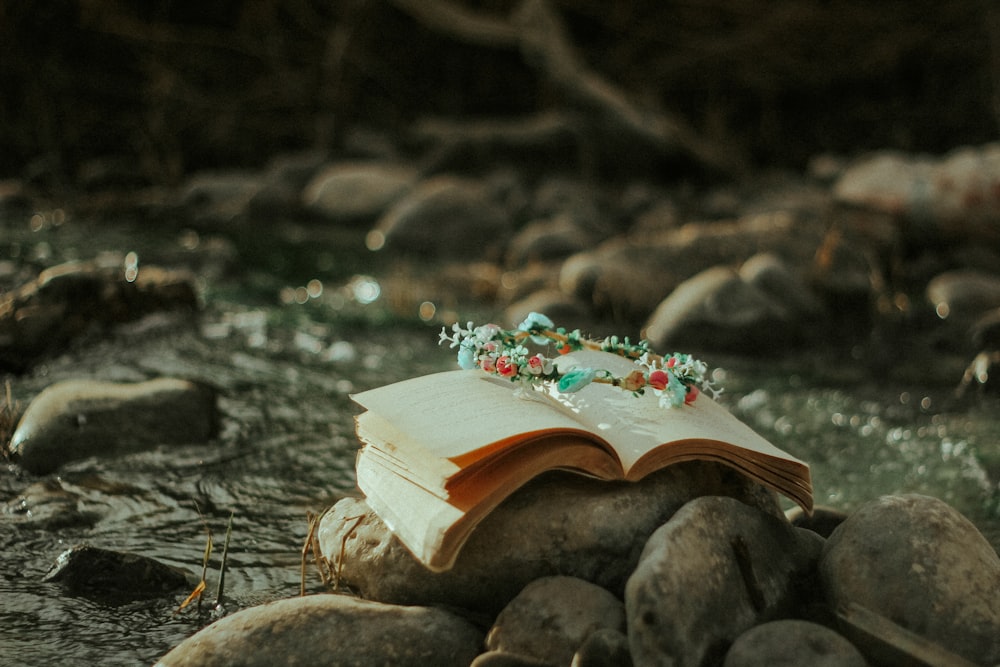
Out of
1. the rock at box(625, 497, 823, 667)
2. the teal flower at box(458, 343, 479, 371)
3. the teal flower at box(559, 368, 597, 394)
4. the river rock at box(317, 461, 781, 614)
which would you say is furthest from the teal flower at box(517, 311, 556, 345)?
the rock at box(625, 497, 823, 667)

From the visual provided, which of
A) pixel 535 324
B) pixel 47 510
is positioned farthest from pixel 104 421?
pixel 535 324

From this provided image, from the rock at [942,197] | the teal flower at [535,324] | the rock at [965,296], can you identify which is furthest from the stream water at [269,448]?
the rock at [942,197]

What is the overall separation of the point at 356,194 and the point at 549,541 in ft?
28.9

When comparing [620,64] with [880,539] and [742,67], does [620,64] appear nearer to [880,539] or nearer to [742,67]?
[742,67]

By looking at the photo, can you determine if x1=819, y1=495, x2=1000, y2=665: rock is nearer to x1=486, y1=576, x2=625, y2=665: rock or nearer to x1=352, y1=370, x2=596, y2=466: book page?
x1=486, y1=576, x2=625, y2=665: rock

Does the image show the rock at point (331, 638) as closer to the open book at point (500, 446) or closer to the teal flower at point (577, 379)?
the open book at point (500, 446)

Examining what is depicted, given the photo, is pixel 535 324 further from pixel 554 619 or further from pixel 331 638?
pixel 331 638

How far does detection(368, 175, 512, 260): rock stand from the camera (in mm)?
8961

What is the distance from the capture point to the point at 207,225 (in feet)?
34.0

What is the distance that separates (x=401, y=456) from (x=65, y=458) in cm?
167

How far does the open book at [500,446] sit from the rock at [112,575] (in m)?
0.58

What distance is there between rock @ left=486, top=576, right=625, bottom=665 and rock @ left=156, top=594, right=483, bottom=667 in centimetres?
10

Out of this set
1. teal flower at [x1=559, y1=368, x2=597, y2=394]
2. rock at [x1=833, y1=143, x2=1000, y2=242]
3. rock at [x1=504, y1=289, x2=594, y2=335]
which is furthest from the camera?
rock at [x1=833, y1=143, x2=1000, y2=242]

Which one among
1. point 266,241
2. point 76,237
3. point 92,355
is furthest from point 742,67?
point 92,355
